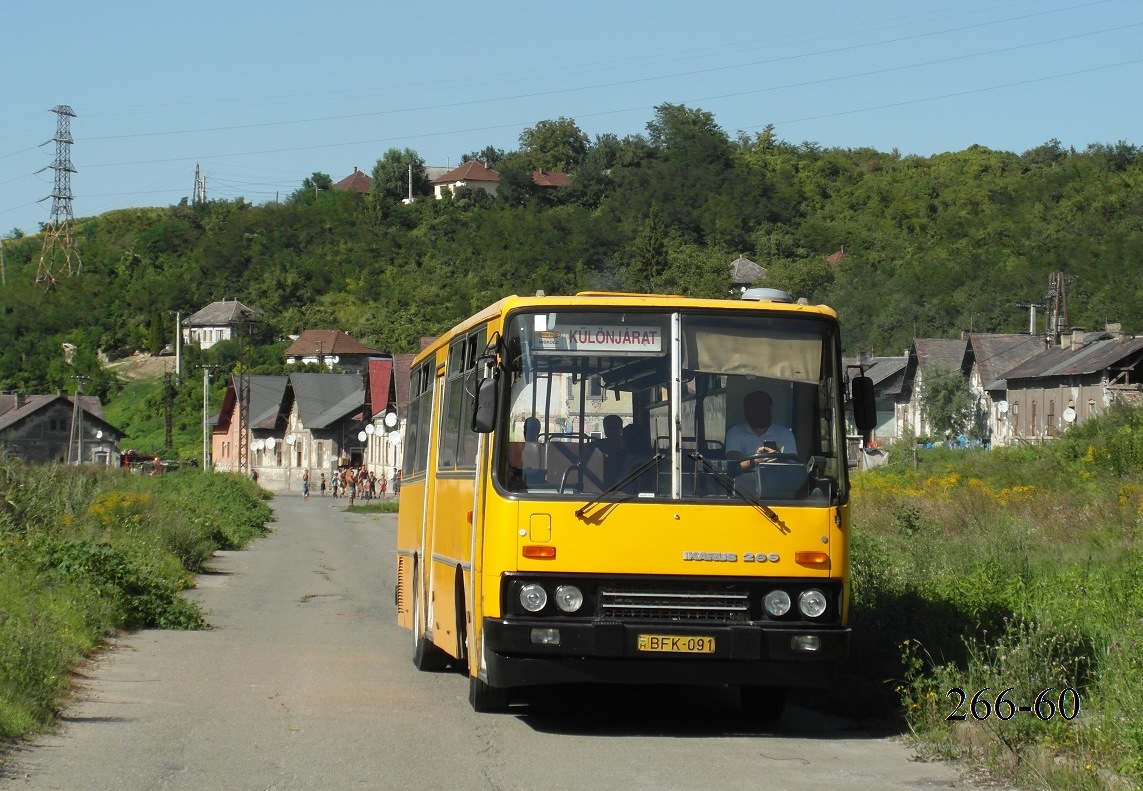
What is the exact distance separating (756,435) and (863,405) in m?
0.73

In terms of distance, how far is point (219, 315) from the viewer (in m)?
142

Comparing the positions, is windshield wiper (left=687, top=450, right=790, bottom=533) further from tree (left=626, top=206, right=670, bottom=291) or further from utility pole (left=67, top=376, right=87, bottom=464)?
tree (left=626, top=206, right=670, bottom=291)

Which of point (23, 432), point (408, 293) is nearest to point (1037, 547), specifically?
point (23, 432)

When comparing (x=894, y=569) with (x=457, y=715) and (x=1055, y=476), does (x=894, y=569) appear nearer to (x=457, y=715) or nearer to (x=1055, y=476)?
(x=457, y=715)

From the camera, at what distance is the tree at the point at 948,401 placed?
261 feet

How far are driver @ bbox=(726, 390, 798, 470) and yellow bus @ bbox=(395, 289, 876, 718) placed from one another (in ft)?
0.05

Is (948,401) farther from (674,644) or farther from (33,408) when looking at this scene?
(674,644)

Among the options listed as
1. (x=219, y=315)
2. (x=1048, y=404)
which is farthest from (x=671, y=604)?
(x=219, y=315)

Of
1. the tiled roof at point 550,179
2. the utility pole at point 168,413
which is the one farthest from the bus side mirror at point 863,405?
the tiled roof at point 550,179

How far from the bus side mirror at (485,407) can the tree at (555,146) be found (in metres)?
171

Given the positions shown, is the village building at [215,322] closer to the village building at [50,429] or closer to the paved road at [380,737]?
the village building at [50,429]

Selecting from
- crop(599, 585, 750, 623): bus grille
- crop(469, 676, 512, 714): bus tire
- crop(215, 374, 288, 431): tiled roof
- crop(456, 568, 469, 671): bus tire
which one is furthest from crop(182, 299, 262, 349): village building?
crop(599, 585, 750, 623): bus grille

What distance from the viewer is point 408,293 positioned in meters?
126

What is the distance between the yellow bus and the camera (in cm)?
911
